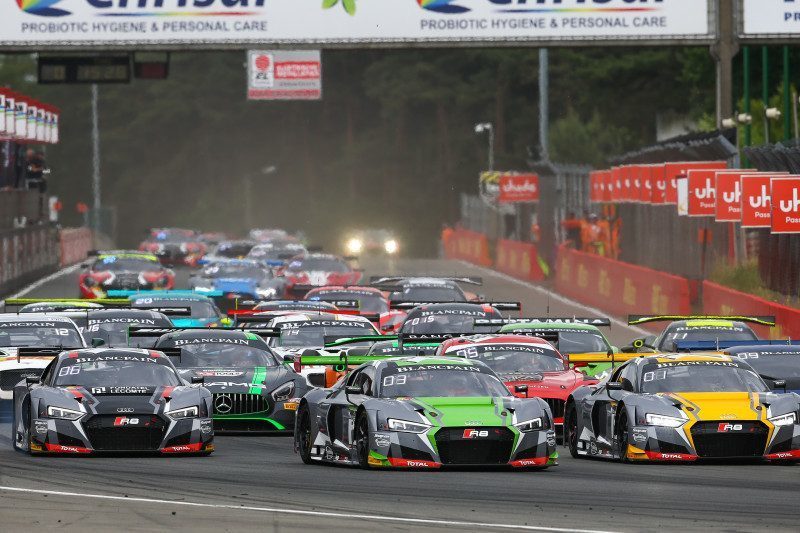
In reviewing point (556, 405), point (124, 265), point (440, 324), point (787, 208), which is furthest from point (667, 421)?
point (124, 265)

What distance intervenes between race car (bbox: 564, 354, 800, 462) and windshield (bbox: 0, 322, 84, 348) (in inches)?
311

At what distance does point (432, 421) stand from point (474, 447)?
0.43m

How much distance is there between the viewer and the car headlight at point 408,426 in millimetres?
16500

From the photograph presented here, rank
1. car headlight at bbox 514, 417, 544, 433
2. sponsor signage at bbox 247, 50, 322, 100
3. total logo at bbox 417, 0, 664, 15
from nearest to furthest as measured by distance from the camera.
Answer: car headlight at bbox 514, 417, 544, 433
total logo at bbox 417, 0, 664, 15
sponsor signage at bbox 247, 50, 322, 100

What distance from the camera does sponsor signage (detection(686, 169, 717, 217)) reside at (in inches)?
1570

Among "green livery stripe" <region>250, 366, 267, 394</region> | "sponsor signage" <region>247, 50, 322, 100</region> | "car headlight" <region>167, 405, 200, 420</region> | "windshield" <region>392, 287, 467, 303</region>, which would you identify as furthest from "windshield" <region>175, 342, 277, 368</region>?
"sponsor signage" <region>247, 50, 322, 100</region>

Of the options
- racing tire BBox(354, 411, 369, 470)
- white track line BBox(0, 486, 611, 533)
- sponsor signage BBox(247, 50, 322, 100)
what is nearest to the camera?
white track line BBox(0, 486, 611, 533)

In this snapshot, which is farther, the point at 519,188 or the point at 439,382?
the point at 519,188

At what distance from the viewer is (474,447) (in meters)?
16.6

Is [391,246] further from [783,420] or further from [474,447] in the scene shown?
[474,447]

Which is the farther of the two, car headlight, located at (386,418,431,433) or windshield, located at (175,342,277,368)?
windshield, located at (175,342,277,368)

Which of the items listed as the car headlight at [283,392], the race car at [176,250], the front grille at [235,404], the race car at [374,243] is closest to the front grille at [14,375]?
the front grille at [235,404]

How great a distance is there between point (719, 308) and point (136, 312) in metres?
12.6

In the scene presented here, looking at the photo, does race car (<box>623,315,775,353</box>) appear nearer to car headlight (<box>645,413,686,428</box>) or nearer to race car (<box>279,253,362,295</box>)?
car headlight (<box>645,413,686,428</box>)
